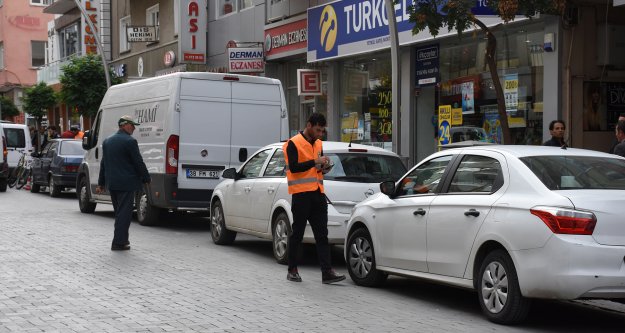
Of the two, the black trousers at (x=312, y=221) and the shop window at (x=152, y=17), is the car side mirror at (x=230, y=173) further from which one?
the shop window at (x=152, y=17)

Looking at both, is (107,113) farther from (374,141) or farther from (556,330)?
(556,330)

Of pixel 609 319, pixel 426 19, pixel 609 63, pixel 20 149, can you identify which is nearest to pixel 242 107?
pixel 426 19

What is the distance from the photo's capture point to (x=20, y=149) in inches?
1261

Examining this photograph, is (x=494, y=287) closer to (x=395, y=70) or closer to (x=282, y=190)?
(x=282, y=190)

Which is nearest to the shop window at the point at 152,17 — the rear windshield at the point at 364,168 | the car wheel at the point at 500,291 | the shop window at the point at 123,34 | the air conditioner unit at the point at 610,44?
the shop window at the point at 123,34

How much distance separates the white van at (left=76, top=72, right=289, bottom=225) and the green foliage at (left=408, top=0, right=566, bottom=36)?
13.2ft

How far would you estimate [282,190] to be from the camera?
39.0ft

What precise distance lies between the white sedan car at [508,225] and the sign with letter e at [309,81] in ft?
49.1

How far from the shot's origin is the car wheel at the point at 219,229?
45.7ft

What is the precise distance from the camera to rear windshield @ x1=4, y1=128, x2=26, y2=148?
31953mm

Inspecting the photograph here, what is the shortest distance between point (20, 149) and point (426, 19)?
2225 cm

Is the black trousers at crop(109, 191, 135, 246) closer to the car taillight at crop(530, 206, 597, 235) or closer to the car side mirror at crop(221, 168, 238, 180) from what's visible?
the car side mirror at crop(221, 168, 238, 180)

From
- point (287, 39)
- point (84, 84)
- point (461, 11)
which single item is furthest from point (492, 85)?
point (84, 84)

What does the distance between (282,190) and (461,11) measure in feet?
11.3
